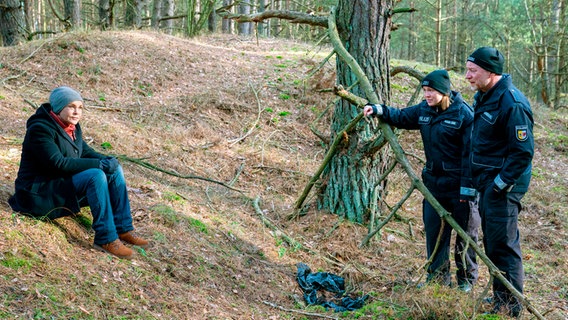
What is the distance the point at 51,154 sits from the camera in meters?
4.29

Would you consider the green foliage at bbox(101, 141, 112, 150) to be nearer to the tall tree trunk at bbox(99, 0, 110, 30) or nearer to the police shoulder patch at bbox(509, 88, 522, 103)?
the police shoulder patch at bbox(509, 88, 522, 103)

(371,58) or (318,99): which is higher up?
(371,58)

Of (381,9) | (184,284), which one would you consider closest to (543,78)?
(381,9)

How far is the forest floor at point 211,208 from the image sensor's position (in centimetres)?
412

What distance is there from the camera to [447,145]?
4.63 metres

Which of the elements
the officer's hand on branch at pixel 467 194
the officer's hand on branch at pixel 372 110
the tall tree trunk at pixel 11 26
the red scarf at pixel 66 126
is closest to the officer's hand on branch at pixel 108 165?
the red scarf at pixel 66 126

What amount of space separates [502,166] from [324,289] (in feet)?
7.19

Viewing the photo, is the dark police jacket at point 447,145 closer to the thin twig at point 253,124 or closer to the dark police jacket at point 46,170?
the dark police jacket at point 46,170

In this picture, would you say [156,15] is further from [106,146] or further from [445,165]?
[445,165]

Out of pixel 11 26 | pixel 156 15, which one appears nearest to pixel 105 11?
pixel 156 15

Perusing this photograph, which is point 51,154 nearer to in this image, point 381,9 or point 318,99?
point 381,9

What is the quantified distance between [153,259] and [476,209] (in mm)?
3138

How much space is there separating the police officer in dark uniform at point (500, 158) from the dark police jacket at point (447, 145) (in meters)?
Result: 0.21

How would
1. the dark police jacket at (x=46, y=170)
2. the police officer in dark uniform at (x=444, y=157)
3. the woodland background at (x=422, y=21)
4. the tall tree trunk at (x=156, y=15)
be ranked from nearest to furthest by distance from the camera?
the dark police jacket at (x=46, y=170) → the police officer in dark uniform at (x=444, y=157) → the woodland background at (x=422, y=21) → the tall tree trunk at (x=156, y=15)
